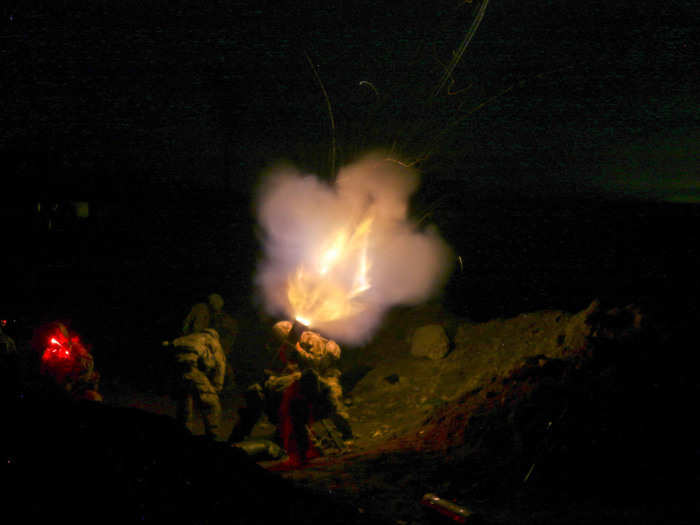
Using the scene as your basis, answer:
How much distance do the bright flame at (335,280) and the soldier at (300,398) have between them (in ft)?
5.30

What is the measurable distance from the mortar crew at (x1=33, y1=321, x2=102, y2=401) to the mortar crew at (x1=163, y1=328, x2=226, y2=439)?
126 centimetres

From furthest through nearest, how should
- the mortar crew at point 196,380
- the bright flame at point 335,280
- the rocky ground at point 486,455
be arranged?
1. the bright flame at point 335,280
2. the mortar crew at point 196,380
3. the rocky ground at point 486,455

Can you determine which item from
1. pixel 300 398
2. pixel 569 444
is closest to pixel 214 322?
pixel 300 398

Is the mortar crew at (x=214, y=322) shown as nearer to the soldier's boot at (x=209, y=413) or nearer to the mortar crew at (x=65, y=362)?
the soldier's boot at (x=209, y=413)

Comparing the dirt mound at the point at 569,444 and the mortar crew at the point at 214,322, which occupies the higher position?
the mortar crew at the point at 214,322

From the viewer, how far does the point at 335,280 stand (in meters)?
11.3

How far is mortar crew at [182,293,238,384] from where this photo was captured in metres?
9.73

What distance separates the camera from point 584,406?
570 centimetres

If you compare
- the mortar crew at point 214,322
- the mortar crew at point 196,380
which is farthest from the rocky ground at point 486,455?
the mortar crew at point 214,322

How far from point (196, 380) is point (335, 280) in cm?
389

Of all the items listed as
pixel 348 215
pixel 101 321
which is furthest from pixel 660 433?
pixel 101 321

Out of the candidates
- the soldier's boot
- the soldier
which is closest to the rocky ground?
the soldier

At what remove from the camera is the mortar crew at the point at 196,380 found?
8531 millimetres

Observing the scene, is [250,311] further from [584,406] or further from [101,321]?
[584,406]
